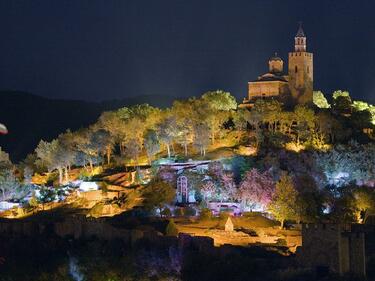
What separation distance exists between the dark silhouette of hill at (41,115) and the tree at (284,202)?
5437 centimetres

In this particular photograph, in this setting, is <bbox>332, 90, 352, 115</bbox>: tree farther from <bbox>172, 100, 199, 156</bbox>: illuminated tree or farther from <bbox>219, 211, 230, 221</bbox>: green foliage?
<bbox>219, 211, 230, 221</bbox>: green foliage

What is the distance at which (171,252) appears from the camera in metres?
30.9

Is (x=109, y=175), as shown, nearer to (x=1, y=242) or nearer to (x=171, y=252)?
(x=1, y=242)

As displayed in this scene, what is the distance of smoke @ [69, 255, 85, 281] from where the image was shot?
107 ft

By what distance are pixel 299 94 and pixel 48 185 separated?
16.7 meters

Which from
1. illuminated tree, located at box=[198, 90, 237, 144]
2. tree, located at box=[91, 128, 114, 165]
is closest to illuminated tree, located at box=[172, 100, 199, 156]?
illuminated tree, located at box=[198, 90, 237, 144]

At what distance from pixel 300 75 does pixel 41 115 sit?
181 feet

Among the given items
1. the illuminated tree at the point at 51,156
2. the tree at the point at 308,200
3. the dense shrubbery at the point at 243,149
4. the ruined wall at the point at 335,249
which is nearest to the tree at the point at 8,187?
the dense shrubbery at the point at 243,149

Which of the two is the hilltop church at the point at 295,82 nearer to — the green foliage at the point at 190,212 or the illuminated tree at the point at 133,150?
the illuminated tree at the point at 133,150

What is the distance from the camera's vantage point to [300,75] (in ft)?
195

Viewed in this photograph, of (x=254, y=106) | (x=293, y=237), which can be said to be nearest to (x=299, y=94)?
(x=254, y=106)

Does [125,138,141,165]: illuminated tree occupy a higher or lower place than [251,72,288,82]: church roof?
lower

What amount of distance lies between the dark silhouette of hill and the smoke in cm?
5803

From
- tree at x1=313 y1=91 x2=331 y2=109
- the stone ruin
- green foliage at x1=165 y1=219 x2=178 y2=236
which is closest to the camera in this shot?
the stone ruin
